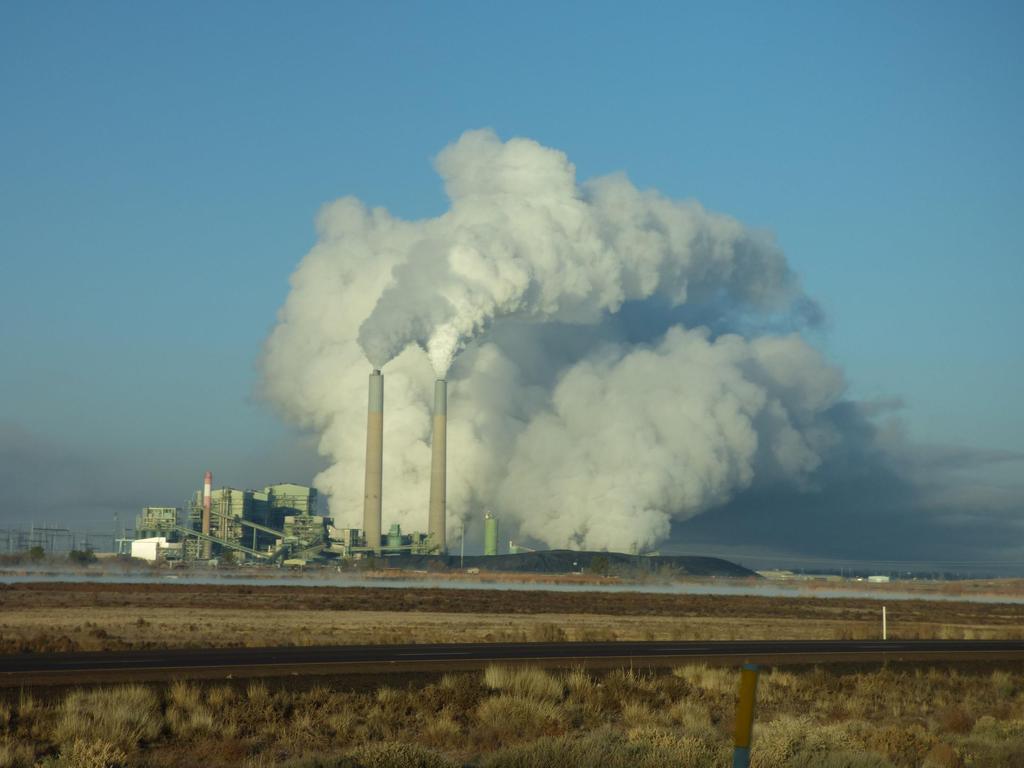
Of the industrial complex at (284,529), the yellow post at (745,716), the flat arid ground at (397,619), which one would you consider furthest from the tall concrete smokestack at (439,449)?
the yellow post at (745,716)

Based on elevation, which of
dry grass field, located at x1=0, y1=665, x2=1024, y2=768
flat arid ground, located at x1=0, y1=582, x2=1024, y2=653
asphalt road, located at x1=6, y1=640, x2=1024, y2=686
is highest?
dry grass field, located at x1=0, y1=665, x2=1024, y2=768

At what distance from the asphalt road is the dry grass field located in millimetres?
2722

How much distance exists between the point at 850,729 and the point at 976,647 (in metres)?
24.9

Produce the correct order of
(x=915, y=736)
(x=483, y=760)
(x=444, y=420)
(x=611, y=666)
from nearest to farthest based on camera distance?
(x=483, y=760) < (x=915, y=736) < (x=611, y=666) < (x=444, y=420)

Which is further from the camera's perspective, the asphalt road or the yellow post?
the asphalt road

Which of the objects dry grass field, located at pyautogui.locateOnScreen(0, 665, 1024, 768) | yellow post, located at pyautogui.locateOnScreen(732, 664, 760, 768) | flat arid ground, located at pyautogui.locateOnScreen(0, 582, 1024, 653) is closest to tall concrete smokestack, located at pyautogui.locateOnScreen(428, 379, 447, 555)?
flat arid ground, located at pyautogui.locateOnScreen(0, 582, 1024, 653)

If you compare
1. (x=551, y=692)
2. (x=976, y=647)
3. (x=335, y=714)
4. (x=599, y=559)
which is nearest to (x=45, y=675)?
(x=335, y=714)

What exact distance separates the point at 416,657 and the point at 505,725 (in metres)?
11.1

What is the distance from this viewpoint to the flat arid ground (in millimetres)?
41219

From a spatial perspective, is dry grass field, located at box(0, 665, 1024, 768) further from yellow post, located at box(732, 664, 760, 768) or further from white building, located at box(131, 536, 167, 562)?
white building, located at box(131, 536, 167, 562)

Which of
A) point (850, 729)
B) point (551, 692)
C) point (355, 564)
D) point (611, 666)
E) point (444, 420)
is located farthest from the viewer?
point (355, 564)

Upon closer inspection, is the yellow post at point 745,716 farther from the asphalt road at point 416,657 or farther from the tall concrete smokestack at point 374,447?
the tall concrete smokestack at point 374,447

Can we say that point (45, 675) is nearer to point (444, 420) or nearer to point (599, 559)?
point (444, 420)

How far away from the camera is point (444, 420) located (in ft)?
470
